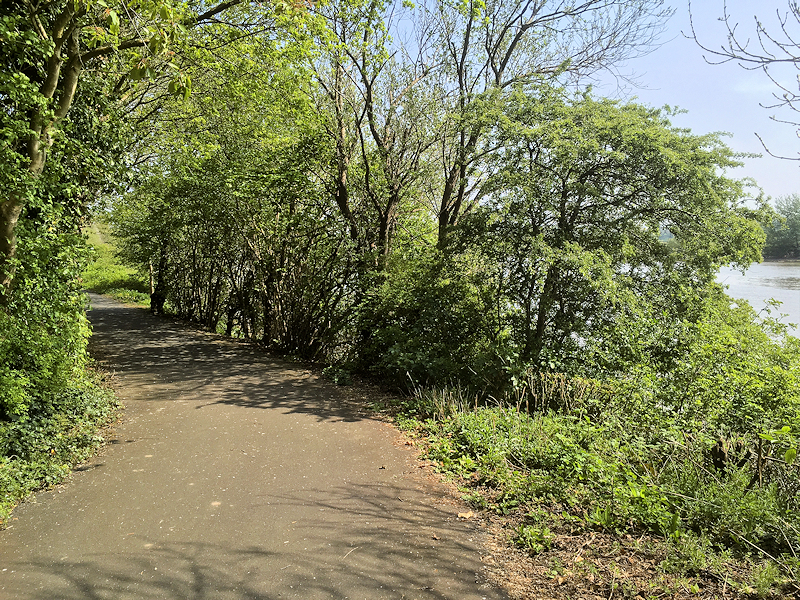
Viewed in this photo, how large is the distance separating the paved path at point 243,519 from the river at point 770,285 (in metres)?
7.04

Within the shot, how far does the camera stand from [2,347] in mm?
5227

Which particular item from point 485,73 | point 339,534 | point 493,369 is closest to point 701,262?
point 493,369

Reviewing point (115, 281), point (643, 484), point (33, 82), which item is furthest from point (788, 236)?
point (115, 281)

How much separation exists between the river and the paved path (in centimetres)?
704

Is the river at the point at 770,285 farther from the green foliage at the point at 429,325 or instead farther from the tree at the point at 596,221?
the green foliage at the point at 429,325

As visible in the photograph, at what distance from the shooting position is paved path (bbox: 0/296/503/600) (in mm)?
3494

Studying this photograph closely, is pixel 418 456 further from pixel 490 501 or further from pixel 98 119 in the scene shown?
pixel 98 119

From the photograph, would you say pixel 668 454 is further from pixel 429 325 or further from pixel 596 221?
pixel 429 325

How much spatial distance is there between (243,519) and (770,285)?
11620 mm

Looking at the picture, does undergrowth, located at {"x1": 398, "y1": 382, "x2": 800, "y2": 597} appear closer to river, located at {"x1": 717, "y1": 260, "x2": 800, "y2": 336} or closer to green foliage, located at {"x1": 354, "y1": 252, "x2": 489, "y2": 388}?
green foliage, located at {"x1": 354, "y1": 252, "x2": 489, "y2": 388}

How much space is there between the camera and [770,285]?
1075 cm

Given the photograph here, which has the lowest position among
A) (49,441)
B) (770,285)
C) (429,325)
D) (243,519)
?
(243,519)

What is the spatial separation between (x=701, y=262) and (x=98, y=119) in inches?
386

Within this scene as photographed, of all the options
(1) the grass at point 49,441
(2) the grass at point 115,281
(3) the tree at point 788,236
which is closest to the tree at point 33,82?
(1) the grass at point 49,441
